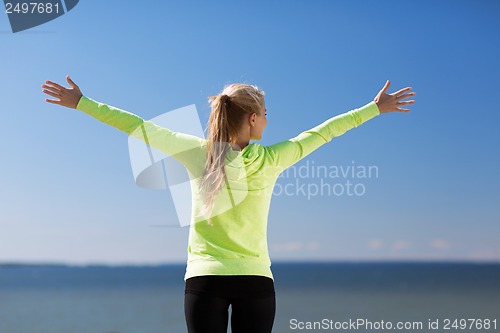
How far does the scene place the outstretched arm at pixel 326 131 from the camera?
7.36ft

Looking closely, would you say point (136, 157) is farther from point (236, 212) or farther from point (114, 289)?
point (114, 289)

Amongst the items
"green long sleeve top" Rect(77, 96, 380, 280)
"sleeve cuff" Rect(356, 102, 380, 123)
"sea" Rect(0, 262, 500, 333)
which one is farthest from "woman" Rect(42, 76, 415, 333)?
"sea" Rect(0, 262, 500, 333)

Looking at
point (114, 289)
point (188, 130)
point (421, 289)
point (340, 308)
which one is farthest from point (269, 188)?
point (114, 289)

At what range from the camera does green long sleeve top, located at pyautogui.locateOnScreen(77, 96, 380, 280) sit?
2111 millimetres

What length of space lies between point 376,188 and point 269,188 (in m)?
19.8

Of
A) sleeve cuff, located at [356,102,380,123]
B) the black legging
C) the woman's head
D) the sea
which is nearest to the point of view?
the black legging

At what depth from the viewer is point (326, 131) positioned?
236 centimetres

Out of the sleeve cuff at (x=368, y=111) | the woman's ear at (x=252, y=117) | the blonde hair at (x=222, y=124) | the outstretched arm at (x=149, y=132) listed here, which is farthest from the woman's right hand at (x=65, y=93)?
the sleeve cuff at (x=368, y=111)

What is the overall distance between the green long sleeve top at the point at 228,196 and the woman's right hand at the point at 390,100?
512mm

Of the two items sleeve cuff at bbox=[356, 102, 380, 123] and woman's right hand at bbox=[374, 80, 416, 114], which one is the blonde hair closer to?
sleeve cuff at bbox=[356, 102, 380, 123]

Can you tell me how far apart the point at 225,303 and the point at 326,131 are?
722 millimetres

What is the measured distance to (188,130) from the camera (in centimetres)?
259

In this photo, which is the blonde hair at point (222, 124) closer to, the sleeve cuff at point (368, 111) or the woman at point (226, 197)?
the woman at point (226, 197)

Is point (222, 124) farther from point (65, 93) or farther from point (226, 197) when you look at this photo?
point (65, 93)
